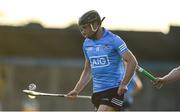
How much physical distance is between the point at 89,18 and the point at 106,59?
0.54 m

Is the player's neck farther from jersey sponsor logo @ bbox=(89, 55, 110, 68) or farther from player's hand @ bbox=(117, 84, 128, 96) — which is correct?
player's hand @ bbox=(117, 84, 128, 96)

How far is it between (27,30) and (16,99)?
3.27 metres

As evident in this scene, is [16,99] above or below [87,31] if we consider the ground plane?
below

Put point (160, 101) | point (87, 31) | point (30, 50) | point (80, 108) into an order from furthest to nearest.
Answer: point (30, 50) → point (160, 101) → point (80, 108) → point (87, 31)

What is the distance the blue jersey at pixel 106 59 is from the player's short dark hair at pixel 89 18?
0.65 ft

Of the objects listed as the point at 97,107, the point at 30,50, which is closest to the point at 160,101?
the point at 30,50

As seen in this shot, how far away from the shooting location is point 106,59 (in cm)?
1184

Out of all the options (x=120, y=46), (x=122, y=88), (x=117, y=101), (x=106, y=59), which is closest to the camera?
(x=122, y=88)

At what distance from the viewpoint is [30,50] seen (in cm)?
2969

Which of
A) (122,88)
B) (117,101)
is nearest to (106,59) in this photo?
(122,88)

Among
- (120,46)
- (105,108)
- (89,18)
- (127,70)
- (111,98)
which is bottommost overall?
(105,108)

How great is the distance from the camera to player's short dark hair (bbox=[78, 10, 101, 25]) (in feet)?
38.8

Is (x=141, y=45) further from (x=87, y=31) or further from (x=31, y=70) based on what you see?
(x=87, y=31)

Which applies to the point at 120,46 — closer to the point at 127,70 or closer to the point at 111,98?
the point at 127,70
